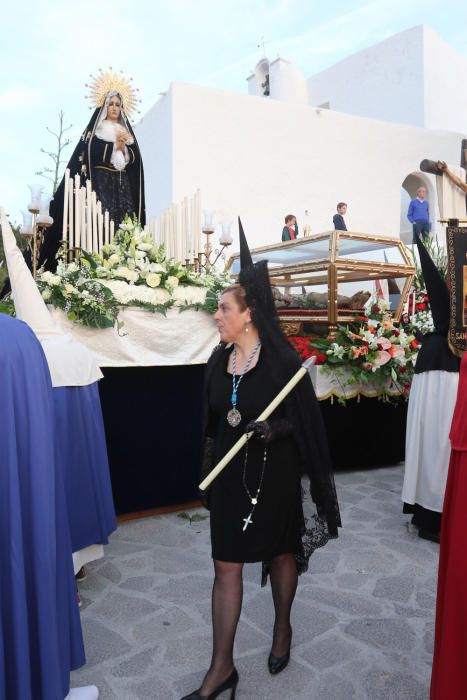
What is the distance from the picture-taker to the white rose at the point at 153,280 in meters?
4.50

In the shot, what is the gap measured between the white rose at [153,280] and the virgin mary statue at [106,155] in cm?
218

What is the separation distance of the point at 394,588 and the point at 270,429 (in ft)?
6.11

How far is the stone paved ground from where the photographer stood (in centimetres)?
261

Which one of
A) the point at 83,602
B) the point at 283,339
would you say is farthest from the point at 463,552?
the point at 83,602

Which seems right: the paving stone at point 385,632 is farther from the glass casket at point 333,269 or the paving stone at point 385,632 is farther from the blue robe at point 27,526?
the glass casket at point 333,269

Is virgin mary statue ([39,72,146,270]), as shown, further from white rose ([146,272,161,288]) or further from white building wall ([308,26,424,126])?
white building wall ([308,26,424,126])

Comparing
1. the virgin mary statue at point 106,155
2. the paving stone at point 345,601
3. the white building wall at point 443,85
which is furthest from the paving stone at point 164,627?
the white building wall at point 443,85

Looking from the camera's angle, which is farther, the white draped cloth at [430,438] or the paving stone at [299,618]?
the white draped cloth at [430,438]

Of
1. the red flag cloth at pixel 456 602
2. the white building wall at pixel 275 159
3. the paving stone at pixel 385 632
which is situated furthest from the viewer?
the white building wall at pixel 275 159

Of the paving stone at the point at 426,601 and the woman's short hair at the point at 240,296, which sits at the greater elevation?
the woman's short hair at the point at 240,296

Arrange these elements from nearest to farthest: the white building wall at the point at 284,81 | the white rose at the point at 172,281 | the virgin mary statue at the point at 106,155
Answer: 1. the white rose at the point at 172,281
2. the virgin mary statue at the point at 106,155
3. the white building wall at the point at 284,81

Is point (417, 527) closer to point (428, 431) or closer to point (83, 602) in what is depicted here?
point (428, 431)

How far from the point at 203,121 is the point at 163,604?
14.0 metres

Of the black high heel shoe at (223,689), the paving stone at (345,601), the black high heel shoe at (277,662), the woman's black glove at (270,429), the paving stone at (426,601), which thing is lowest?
the paving stone at (345,601)
